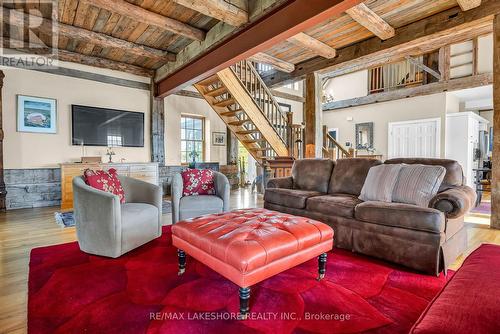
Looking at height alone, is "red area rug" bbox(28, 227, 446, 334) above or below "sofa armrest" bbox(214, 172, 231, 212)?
below

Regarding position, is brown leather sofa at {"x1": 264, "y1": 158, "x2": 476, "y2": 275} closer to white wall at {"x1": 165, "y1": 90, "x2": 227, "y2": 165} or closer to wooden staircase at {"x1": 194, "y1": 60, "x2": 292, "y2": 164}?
wooden staircase at {"x1": 194, "y1": 60, "x2": 292, "y2": 164}

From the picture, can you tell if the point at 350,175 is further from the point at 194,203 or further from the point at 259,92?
the point at 259,92

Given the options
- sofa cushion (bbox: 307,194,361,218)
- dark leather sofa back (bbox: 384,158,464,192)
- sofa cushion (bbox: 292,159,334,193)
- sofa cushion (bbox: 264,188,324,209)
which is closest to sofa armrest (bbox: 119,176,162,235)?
sofa cushion (bbox: 264,188,324,209)

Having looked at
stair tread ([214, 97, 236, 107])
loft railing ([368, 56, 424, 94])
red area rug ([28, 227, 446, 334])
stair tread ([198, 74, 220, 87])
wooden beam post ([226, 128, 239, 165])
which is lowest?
red area rug ([28, 227, 446, 334])

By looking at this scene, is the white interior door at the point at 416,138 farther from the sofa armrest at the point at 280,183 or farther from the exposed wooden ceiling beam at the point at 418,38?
the sofa armrest at the point at 280,183

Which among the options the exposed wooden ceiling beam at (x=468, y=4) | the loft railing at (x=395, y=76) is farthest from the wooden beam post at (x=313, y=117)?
the loft railing at (x=395, y=76)

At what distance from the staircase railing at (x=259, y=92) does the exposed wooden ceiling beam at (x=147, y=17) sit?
5.32ft

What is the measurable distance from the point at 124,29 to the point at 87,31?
0.55 metres

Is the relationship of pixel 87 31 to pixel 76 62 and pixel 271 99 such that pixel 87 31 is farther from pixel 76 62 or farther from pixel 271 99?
pixel 271 99

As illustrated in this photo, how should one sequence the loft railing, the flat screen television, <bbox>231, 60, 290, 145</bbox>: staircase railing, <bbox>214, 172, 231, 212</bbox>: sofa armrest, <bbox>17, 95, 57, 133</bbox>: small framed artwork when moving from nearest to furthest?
<bbox>214, 172, 231, 212</bbox>: sofa armrest → <bbox>17, 95, 57, 133</bbox>: small framed artwork → the flat screen television → <bbox>231, 60, 290, 145</bbox>: staircase railing → the loft railing

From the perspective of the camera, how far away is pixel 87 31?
160 inches

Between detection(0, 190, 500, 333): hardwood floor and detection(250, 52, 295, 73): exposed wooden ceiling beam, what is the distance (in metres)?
2.69

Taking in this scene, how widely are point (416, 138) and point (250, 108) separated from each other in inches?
209

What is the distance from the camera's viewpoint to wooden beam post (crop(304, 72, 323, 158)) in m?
4.79
